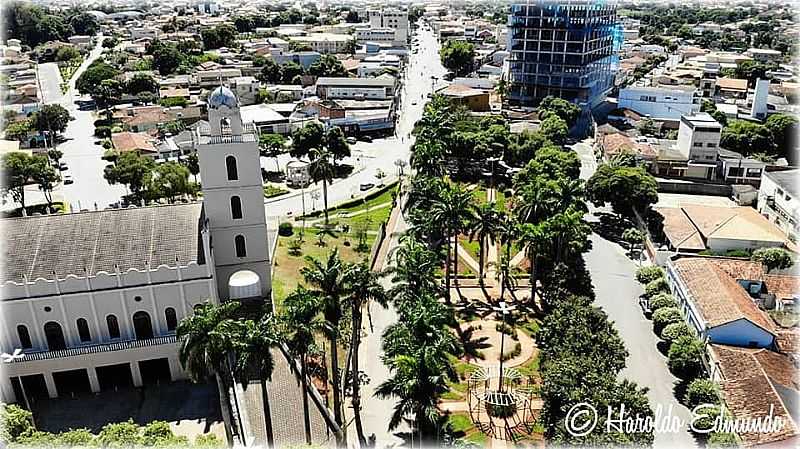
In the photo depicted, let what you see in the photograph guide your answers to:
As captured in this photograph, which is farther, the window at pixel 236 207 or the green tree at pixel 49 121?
the green tree at pixel 49 121

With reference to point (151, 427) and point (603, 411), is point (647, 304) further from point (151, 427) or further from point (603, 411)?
point (151, 427)

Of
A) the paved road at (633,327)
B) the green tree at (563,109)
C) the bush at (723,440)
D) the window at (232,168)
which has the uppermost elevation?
the window at (232,168)

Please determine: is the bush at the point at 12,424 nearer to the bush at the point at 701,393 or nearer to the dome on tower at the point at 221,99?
the dome on tower at the point at 221,99

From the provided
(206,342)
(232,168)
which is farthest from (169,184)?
(206,342)

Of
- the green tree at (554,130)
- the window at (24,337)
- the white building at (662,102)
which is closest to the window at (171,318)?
the window at (24,337)

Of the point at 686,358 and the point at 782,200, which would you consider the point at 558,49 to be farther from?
the point at 686,358

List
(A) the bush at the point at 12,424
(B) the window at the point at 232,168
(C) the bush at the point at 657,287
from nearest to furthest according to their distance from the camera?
(A) the bush at the point at 12,424
(B) the window at the point at 232,168
(C) the bush at the point at 657,287

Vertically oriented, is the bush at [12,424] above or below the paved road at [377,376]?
above
